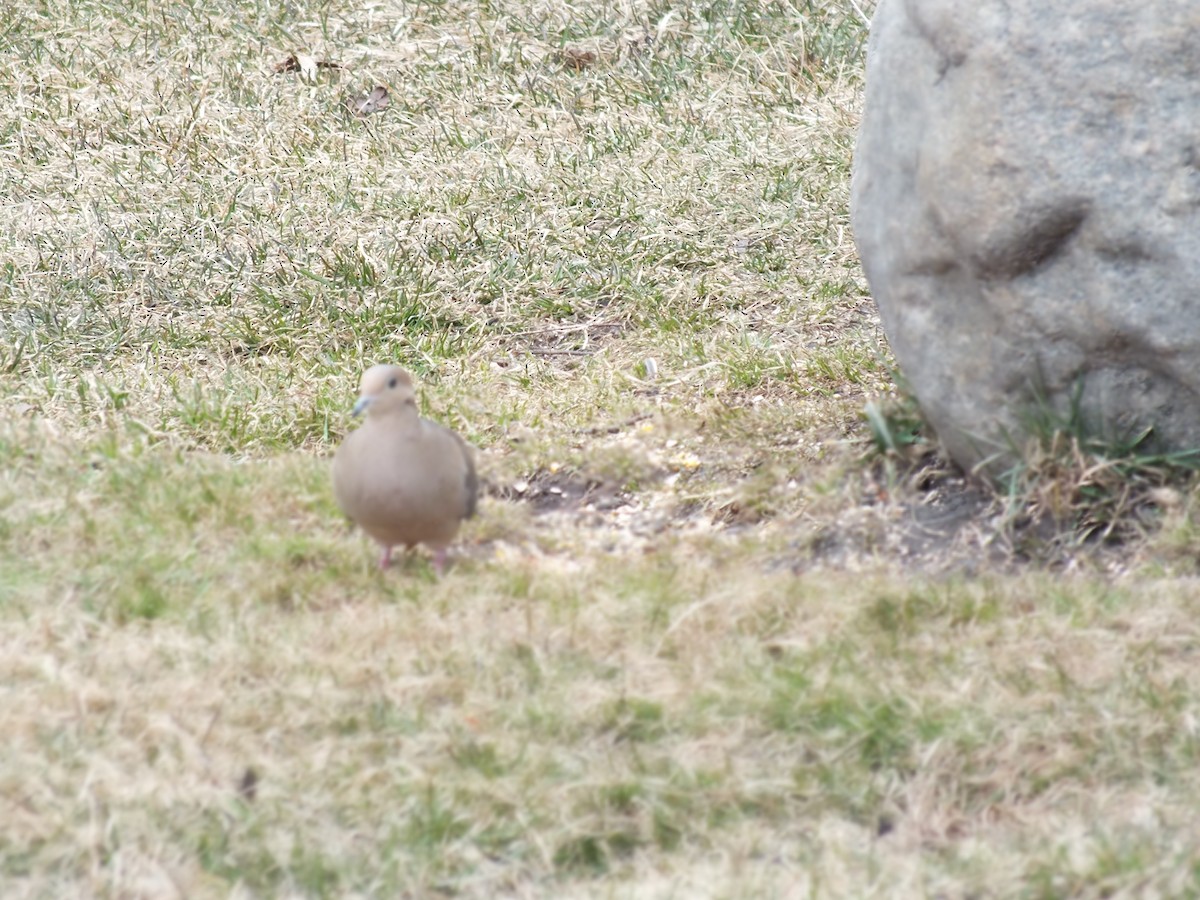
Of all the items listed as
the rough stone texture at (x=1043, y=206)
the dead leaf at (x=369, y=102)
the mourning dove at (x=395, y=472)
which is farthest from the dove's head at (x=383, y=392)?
the dead leaf at (x=369, y=102)

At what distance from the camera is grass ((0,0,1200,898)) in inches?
117

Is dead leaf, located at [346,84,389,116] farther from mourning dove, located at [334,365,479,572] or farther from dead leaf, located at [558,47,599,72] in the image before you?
mourning dove, located at [334,365,479,572]

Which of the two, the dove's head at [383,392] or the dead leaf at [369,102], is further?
the dead leaf at [369,102]

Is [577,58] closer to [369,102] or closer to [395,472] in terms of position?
[369,102]

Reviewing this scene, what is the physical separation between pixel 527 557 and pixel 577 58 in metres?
4.16

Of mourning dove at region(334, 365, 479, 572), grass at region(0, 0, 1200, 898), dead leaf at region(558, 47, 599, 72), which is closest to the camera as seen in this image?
grass at region(0, 0, 1200, 898)

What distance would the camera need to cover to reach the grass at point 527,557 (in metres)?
2.97

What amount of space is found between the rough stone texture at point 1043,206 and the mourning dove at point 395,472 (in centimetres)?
117

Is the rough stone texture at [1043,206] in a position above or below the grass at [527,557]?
above

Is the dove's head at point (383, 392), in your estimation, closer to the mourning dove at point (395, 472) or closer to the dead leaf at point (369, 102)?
the mourning dove at point (395, 472)

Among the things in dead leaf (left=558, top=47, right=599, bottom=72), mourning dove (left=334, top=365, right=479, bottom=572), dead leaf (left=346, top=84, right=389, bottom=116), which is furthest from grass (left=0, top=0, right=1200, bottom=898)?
dead leaf (left=558, top=47, right=599, bottom=72)

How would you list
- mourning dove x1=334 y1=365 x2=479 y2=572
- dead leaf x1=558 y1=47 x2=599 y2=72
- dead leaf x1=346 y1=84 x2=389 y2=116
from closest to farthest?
mourning dove x1=334 y1=365 x2=479 y2=572 → dead leaf x1=346 y1=84 x2=389 y2=116 → dead leaf x1=558 y1=47 x2=599 y2=72

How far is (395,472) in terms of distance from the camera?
3.65 meters

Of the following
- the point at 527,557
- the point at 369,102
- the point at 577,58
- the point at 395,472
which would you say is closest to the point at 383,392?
the point at 395,472
